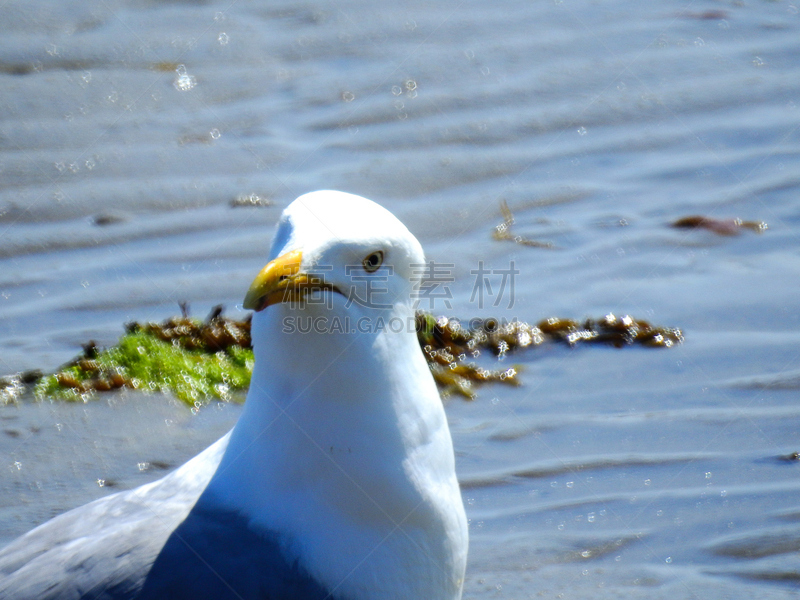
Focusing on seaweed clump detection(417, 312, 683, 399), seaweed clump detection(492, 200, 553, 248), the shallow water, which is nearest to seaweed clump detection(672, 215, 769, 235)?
the shallow water

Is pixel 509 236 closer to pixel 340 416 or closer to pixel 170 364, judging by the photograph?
pixel 170 364

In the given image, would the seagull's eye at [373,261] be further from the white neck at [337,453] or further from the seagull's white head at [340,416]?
the white neck at [337,453]

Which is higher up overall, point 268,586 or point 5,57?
point 5,57

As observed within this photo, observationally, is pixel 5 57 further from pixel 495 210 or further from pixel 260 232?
pixel 495 210

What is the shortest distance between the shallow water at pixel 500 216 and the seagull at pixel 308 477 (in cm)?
95

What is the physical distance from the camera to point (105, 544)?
2.53 meters

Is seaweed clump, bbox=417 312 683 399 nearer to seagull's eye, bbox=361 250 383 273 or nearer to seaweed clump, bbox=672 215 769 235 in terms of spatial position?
seaweed clump, bbox=672 215 769 235

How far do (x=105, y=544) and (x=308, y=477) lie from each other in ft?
1.76

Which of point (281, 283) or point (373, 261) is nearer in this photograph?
point (281, 283)

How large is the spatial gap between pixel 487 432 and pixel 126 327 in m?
1.85

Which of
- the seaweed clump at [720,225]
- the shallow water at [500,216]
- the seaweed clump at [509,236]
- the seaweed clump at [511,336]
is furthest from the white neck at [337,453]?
the seaweed clump at [720,225]

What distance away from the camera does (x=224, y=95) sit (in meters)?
6.96

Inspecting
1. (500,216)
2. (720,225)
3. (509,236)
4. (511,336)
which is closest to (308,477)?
→ (511,336)

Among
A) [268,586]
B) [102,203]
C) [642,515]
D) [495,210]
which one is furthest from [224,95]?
[268,586]
